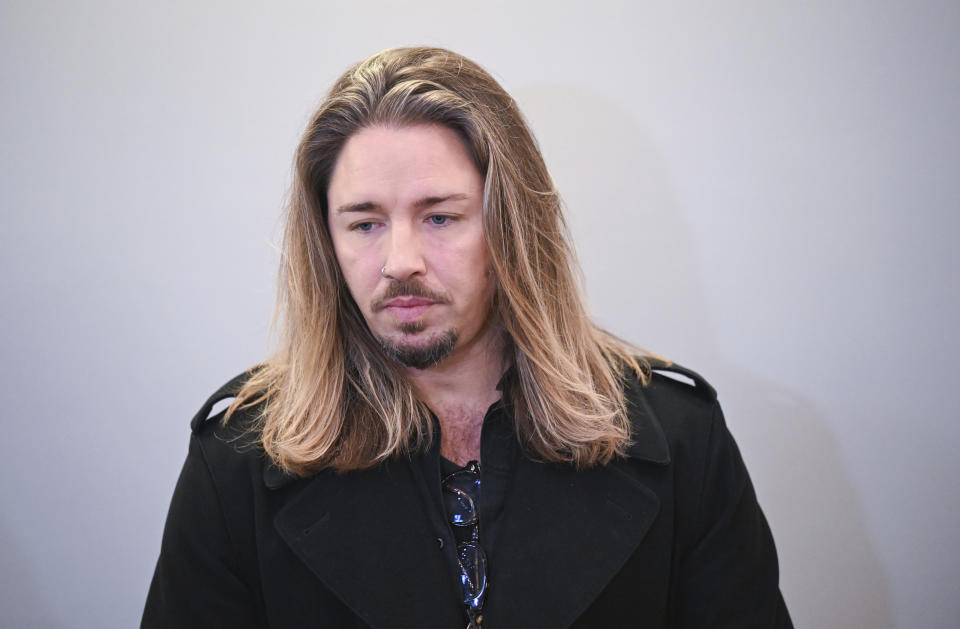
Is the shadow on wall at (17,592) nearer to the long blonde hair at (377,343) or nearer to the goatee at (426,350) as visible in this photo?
the long blonde hair at (377,343)

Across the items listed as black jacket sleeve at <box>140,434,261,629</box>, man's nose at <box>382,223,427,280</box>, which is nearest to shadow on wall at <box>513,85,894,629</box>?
man's nose at <box>382,223,427,280</box>

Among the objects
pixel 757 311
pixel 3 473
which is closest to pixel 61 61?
pixel 3 473

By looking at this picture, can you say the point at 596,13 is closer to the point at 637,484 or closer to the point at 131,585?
the point at 637,484

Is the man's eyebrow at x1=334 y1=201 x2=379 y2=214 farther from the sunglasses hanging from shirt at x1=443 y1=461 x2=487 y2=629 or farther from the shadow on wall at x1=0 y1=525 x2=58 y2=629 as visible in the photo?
the shadow on wall at x1=0 y1=525 x2=58 y2=629

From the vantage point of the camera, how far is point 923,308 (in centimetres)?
171

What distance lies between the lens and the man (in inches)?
47.2

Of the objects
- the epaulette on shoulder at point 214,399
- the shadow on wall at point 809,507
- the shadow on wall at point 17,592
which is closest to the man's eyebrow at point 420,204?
the epaulette on shoulder at point 214,399

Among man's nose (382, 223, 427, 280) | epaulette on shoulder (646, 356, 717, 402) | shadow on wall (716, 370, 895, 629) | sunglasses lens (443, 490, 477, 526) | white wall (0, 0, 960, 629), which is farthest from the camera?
shadow on wall (716, 370, 895, 629)

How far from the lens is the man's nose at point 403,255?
1.16 metres

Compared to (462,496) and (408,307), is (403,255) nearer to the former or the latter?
(408,307)

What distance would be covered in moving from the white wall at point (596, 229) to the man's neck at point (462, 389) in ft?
1.57

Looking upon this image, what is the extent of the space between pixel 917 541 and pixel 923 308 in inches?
24.1

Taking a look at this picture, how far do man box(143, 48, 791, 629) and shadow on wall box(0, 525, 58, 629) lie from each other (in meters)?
0.72

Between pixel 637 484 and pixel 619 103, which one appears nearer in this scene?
pixel 637 484
